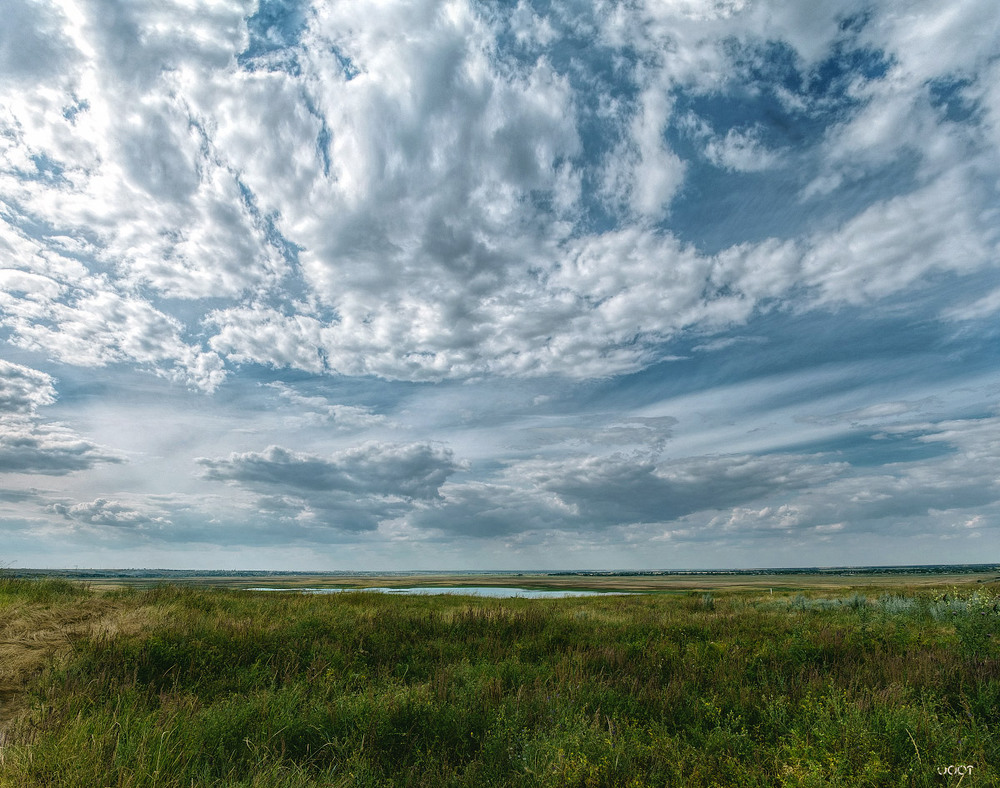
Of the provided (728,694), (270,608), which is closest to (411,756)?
(728,694)

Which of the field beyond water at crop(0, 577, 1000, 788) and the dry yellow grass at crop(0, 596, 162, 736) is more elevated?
the dry yellow grass at crop(0, 596, 162, 736)

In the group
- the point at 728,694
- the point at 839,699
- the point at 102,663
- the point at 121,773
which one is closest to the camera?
the point at 121,773

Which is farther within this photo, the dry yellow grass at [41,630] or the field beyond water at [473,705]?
the dry yellow grass at [41,630]

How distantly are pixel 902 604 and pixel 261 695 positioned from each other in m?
25.3

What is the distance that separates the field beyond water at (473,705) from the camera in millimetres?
5012

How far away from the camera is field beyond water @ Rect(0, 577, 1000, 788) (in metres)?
5.01

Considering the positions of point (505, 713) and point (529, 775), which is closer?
point (529, 775)

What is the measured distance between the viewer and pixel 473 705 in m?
7.04

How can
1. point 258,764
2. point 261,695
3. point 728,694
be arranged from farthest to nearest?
point 728,694
point 261,695
point 258,764

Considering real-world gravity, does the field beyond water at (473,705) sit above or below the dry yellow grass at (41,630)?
below

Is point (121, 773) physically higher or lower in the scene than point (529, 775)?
higher

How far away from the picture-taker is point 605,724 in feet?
22.7

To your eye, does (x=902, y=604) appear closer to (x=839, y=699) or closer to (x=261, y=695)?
(x=839, y=699)

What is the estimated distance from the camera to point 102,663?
345 inches
